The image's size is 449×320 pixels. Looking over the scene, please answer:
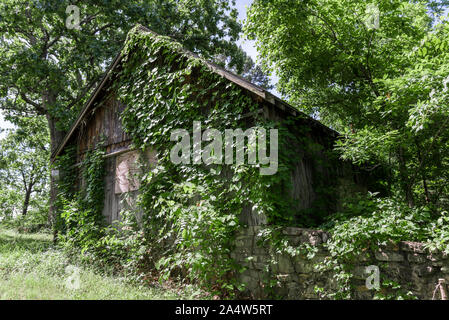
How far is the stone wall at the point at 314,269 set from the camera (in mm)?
3791

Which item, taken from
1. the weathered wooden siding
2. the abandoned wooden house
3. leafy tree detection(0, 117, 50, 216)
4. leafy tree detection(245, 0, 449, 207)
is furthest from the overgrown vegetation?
leafy tree detection(0, 117, 50, 216)

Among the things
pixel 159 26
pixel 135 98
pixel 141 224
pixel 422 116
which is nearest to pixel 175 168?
pixel 141 224

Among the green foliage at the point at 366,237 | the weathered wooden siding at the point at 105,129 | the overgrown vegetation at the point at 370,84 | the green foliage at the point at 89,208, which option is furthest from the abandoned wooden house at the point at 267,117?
the green foliage at the point at 366,237

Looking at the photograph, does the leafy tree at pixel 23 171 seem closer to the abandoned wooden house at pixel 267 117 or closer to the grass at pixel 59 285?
the abandoned wooden house at pixel 267 117

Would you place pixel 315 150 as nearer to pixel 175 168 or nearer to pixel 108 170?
pixel 175 168

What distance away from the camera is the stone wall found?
12.4ft

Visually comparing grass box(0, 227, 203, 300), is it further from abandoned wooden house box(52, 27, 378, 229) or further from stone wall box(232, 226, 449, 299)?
abandoned wooden house box(52, 27, 378, 229)

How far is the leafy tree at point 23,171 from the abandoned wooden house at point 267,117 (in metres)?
16.4

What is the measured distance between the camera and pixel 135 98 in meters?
7.86

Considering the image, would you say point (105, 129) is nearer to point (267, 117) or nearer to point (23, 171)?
point (267, 117)

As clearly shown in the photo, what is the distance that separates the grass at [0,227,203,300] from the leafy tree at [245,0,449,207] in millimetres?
4387

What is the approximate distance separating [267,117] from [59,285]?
15.1 ft

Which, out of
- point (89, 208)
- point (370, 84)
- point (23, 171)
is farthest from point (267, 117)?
point (23, 171)

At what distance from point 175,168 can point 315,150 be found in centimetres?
307
